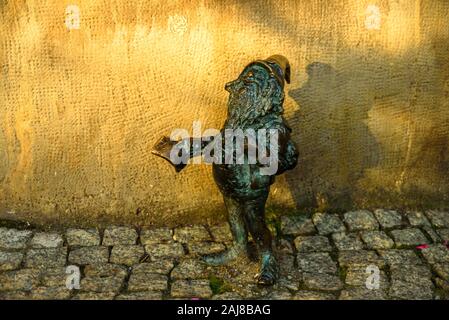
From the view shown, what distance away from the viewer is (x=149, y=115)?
246 inches

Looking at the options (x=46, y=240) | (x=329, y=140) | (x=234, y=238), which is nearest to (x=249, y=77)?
(x=234, y=238)

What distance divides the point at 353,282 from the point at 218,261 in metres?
1.06

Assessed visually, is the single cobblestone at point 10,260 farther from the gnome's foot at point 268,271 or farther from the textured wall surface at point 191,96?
the gnome's foot at point 268,271

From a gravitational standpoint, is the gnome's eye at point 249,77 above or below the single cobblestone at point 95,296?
above

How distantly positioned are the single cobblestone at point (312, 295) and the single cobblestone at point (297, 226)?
2.80 feet

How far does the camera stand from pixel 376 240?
20.4ft

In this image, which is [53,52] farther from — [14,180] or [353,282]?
[353,282]

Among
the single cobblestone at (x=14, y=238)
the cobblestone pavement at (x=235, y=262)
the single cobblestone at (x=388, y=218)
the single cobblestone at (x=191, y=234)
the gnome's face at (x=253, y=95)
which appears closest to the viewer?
the gnome's face at (x=253, y=95)

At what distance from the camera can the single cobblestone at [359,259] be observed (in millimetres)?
5871

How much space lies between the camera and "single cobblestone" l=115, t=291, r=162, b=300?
213 inches

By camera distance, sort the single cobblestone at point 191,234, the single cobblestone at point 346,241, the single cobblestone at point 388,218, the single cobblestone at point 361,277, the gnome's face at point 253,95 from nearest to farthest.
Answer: the gnome's face at point 253,95
the single cobblestone at point 361,277
the single cobblestone at point 346,241
the single cobblestone at point 191,234
the single cobblestone at point 388,218

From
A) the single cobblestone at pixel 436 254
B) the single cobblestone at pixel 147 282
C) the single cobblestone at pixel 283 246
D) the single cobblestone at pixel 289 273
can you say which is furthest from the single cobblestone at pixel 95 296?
the single cobblestone at pixel 436 254

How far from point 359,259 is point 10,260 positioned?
2763mm

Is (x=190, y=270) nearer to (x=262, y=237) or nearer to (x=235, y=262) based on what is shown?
(x=235, y=262)
